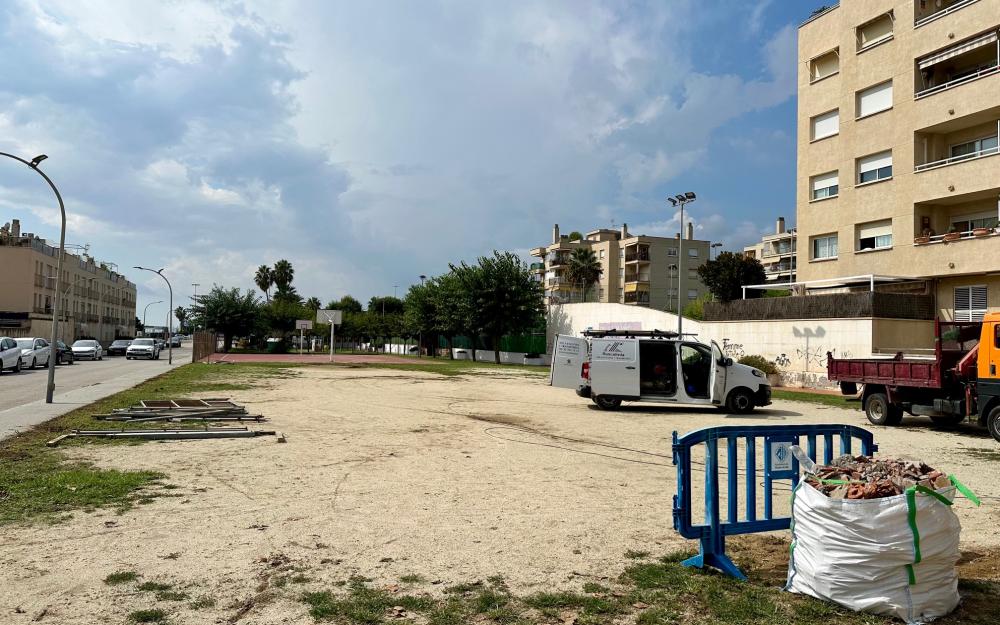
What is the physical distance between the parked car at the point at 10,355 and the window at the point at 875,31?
4164 cm

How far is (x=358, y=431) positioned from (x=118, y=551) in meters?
7.51

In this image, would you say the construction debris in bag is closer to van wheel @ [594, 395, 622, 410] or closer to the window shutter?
van wheel @ [594, 395, 622, 410]

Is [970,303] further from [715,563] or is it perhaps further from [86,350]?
[86,350]

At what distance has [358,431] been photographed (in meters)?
12.7

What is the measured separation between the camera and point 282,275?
10581 cm

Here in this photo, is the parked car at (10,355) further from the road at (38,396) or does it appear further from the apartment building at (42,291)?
the apartment building at (42,291)

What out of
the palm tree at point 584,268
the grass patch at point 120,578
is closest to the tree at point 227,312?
the palm tree at point 584,268

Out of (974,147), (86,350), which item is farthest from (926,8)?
(86,350)

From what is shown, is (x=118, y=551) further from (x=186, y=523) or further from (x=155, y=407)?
(x=155, y=407)

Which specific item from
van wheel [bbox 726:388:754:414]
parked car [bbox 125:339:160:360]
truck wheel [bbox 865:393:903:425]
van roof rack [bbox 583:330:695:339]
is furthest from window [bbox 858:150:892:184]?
parked car [bbox 125:339:160:360]

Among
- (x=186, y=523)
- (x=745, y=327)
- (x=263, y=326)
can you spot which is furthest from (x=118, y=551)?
(x=263, y=326)

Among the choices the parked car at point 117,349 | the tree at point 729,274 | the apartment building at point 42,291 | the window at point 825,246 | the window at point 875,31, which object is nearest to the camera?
the window at point 875,31

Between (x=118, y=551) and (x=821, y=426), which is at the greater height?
(x=821, y=426)

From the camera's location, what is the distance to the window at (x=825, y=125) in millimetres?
32875
